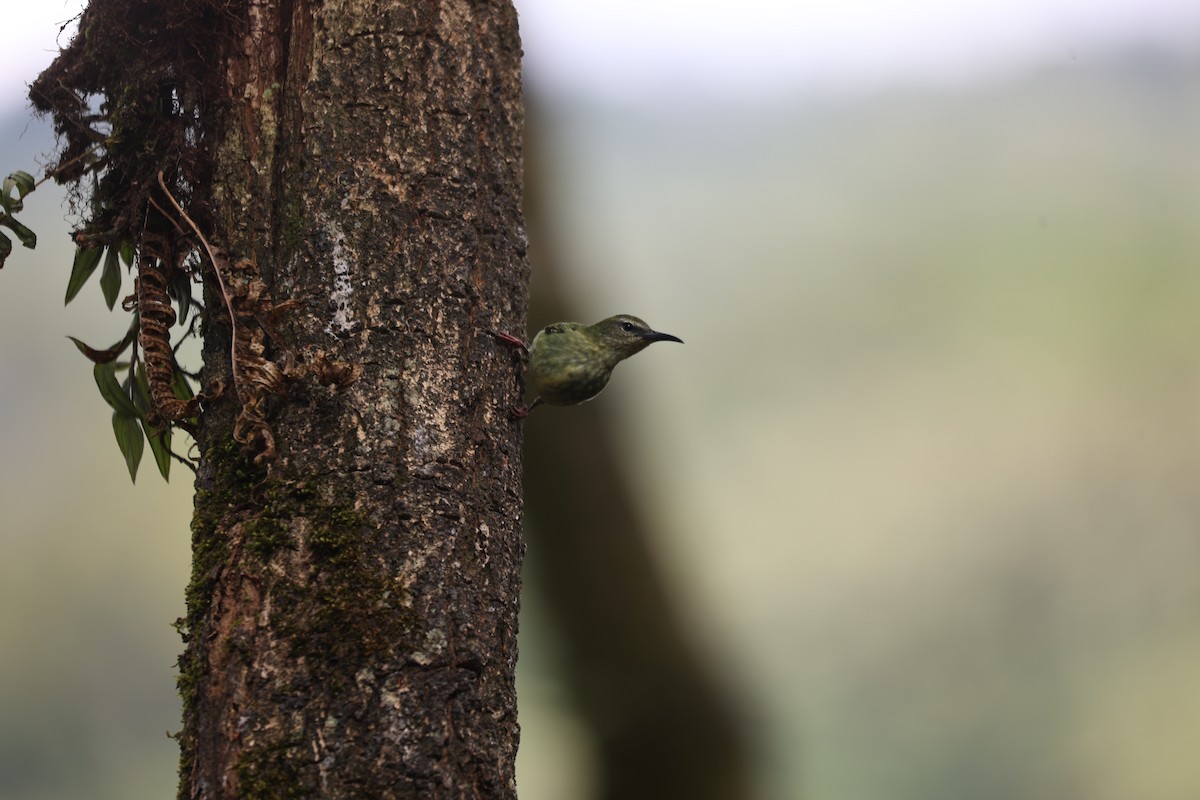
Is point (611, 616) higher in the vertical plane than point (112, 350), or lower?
lower

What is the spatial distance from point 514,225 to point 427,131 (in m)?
0.35

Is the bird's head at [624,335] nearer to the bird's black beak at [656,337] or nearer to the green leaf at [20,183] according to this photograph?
the bird's black beak at [656,337]

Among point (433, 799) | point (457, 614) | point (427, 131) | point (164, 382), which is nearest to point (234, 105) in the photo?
point (427, 131)

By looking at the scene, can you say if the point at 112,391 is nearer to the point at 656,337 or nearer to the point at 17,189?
the point at 17,189

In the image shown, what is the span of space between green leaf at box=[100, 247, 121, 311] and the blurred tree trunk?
1.74 m

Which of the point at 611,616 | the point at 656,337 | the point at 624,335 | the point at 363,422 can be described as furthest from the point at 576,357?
the point at 363,422

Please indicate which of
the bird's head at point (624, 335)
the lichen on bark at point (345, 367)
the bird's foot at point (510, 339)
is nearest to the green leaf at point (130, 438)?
the lichen on bark at point (345, 367)

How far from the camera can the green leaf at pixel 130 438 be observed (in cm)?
325

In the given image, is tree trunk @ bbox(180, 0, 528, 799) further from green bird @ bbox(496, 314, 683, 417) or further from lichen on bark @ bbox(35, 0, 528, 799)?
green bird @ bbox(496, 314, 683, 417)

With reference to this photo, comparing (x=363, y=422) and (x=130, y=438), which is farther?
(x=130, y=438)

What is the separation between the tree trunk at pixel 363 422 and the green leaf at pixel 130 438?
77 cm

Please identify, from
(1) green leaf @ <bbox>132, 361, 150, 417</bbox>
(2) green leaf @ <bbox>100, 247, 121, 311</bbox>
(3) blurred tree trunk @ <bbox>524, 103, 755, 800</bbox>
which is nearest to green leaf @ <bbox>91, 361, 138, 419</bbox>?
(1) green leaf @ <bbox>132, 361, 150, 417</bbox>

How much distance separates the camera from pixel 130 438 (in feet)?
10.8

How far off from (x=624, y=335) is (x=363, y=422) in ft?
7.80
